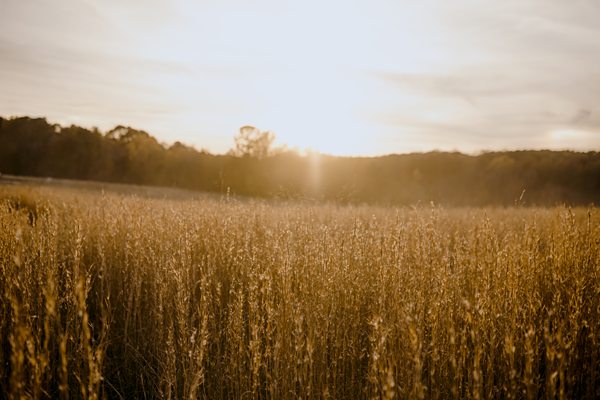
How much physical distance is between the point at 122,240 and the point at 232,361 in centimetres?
290

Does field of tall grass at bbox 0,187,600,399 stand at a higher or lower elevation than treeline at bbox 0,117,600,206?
lower

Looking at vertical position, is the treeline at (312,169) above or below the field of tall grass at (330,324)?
above

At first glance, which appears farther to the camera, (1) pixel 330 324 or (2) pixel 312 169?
(2) pixel 312 169

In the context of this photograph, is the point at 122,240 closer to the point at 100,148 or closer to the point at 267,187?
the point at 267,187

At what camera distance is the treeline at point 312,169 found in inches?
933

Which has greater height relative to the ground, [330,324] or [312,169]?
[312,169]

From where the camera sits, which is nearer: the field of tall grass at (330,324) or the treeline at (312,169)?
the field of tall grass at (330,324)

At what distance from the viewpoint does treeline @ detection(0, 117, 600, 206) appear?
23703 mm

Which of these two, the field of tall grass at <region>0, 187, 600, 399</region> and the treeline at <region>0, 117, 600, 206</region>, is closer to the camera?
the field of tall grass at <region>0, 187, 600, 399</region>

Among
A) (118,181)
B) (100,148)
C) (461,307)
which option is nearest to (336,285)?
(461,307)

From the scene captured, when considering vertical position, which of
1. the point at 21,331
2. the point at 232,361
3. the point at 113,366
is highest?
the point at 21,331

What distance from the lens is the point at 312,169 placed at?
29875 mm

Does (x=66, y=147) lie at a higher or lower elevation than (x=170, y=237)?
higher

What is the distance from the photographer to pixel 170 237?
432 centimetres
